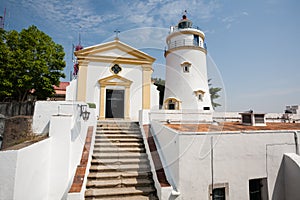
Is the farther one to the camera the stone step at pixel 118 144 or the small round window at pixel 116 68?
the small round window at pixel 116 68

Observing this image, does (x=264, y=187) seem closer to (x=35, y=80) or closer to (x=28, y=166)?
(x=28, y=166)

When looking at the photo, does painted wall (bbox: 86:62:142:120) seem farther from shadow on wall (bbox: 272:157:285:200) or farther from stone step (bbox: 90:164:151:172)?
shadow on wall (bbox: 272:157:285:200)

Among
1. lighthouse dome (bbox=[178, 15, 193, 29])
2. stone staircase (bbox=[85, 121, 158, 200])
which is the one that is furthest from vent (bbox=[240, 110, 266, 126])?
lighthouse dome (bbox=[178, 15, 193, 29])

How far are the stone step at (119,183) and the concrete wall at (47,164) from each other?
652 mm

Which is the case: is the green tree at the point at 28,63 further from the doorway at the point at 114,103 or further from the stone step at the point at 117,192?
the stone step at the point at 117,192

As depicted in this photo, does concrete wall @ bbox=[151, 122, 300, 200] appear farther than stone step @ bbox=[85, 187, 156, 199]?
Yes

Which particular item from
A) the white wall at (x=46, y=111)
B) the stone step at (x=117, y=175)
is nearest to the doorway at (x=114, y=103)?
the white wall at (x=46, y=111)

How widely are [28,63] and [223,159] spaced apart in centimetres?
1024

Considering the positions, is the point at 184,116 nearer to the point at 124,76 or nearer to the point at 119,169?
the point at 124,76

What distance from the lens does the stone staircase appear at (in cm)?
427

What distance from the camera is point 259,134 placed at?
492 centimetres

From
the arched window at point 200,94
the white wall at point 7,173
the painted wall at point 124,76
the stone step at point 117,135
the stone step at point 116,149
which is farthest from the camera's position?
the arched window at point 200,94

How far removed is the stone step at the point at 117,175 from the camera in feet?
15.1

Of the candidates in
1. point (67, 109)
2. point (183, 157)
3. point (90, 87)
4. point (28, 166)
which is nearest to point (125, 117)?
Result: point (90, 87)
